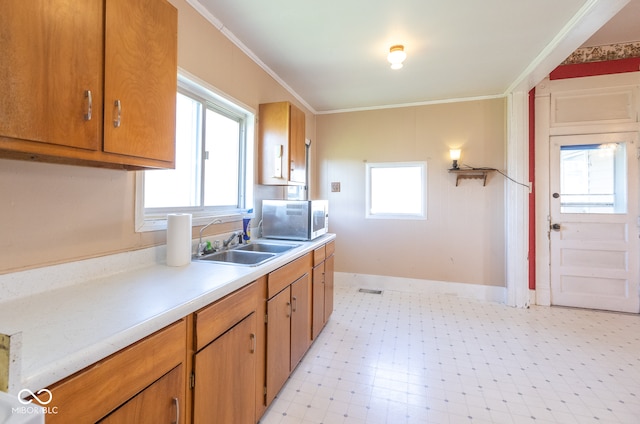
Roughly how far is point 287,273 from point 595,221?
3563 millimetres

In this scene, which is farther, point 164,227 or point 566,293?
point 566,293

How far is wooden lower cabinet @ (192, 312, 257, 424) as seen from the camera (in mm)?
1084

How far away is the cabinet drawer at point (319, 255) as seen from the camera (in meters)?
2.33

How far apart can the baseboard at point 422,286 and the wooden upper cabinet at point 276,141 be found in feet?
6.80

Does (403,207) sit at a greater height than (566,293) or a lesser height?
greater

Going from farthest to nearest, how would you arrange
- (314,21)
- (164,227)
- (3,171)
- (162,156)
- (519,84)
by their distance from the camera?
(519,84)
(314,21)
(164,227)
(162,156)
(3,171)

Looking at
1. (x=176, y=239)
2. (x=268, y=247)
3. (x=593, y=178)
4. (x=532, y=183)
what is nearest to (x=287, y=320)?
(x=268, y=247)

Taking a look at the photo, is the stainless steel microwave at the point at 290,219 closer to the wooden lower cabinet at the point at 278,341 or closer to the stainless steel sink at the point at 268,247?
the stainless steel sink at the point at 268,247

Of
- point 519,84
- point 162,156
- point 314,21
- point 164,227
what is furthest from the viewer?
point 519,84

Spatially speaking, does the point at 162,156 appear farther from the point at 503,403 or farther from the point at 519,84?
the point at 519,84

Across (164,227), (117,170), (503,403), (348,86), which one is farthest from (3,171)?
(348,86)

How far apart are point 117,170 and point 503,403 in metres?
2.56

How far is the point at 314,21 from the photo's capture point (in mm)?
2061

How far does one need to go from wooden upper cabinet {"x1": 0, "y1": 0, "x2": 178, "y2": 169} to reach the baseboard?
10.6ft
